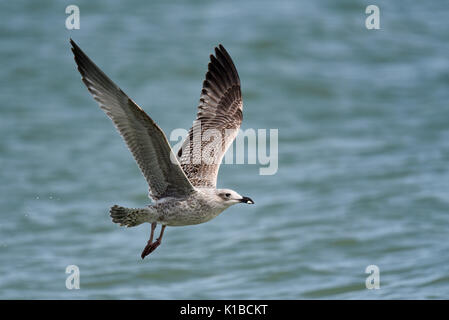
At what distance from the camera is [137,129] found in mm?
6785

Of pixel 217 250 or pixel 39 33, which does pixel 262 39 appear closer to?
pixel 39 33

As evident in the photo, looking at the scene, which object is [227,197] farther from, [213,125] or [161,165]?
[213,125]

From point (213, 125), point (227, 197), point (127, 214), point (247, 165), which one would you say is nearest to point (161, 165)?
point (127, 214)

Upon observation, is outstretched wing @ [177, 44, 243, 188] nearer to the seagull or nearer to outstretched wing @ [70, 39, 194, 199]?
the seagull

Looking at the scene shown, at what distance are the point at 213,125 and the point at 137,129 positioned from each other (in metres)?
2.01

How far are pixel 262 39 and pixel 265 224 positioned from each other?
8328mm

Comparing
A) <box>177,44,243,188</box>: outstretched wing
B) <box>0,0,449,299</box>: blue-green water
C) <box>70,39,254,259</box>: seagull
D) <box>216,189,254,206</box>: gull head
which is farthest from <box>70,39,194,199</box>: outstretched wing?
<box>0,0,449,299</box>: blue-green water

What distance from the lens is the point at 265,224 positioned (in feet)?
57.1

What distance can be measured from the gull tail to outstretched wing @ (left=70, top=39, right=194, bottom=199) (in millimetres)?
339

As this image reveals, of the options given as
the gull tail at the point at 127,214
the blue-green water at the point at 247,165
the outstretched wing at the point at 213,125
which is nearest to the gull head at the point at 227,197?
the outstretched wing at the point at 213,125

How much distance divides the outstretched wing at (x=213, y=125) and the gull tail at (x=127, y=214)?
0.96m

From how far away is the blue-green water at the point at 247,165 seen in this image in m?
14.9

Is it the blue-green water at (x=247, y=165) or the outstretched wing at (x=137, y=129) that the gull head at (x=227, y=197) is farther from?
the blue-green water at (x=247, y=165)

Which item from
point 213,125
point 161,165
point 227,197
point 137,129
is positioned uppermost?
point 213,125
